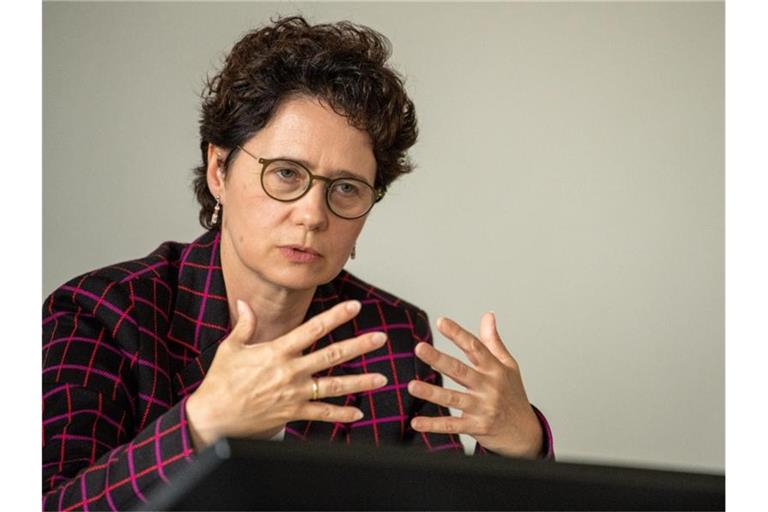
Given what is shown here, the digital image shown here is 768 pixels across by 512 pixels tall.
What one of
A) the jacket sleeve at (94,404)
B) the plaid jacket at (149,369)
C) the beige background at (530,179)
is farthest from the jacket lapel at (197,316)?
the beige background at (530,179)

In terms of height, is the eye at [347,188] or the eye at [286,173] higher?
the eye at [286,173]

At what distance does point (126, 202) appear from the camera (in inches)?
114

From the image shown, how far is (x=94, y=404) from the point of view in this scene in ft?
5.36

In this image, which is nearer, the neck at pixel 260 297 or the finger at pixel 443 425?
the finger at pixel 443 425

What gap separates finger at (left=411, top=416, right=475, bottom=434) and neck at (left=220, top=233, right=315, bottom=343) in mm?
419

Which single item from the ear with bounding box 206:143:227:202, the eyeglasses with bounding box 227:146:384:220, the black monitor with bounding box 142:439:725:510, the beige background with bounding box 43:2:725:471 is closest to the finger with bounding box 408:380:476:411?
the eyeglasses with bounding box 227:146:384:220

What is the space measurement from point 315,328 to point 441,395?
0.32 m

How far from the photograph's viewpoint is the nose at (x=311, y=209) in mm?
1770

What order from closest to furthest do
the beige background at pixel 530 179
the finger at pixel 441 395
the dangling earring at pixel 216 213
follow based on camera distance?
1. the finger at pixel 441 395
2. the dangling earring at pixel 216 213
3. the beige background at pixel 530 179

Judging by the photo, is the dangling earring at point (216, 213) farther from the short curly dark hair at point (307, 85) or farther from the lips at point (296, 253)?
the lips at point (296, 253)

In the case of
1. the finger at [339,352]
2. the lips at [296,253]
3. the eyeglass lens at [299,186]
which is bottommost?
the finger at [339,352]
